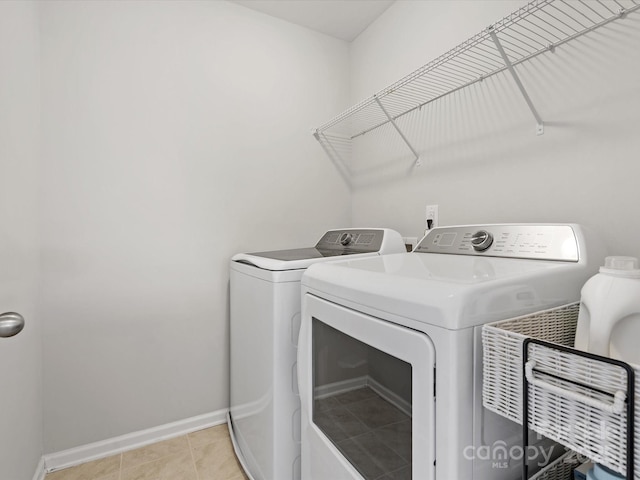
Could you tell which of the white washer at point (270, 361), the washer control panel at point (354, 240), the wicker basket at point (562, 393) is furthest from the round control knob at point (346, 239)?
the wicker basket at point (562, 393)

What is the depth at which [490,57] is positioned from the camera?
1537mm

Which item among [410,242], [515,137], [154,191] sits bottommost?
[410,242]

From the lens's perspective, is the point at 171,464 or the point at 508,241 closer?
the point at 508,241

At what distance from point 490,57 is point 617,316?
134 cm

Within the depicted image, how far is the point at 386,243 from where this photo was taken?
5.64 ft

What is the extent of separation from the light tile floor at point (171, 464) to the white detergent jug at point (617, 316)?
1.63 meters

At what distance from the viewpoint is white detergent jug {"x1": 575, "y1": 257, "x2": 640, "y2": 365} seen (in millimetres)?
662

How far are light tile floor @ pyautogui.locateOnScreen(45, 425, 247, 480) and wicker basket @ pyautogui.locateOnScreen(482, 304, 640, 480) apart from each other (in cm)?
149

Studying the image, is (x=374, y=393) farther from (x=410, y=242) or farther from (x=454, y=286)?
A: (x=410, y=242)

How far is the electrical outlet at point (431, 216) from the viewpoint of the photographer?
182 cm

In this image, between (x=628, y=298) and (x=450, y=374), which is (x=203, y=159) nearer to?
(x=450, y=374)

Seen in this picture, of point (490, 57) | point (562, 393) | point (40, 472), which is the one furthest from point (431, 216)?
point (40, 472)

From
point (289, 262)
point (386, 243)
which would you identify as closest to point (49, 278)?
point (289, 262)

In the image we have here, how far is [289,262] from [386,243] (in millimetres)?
585
